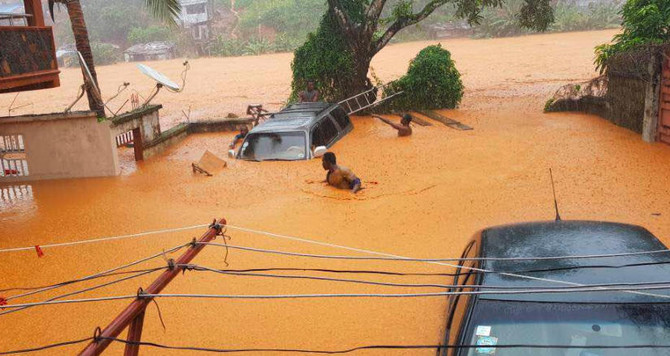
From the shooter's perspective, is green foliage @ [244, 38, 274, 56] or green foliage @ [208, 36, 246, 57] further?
green foliage @ [208, 36, 246, 57]

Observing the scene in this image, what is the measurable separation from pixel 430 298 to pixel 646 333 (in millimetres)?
3186

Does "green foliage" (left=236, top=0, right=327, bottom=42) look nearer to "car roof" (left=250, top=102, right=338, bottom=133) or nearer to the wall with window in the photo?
"car roof" (left=250, top=102, right=338, bottom=133)

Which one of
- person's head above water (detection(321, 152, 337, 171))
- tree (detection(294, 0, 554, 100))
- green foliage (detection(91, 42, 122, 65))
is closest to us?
person's head above water (detection(321, 152, 337, 171))

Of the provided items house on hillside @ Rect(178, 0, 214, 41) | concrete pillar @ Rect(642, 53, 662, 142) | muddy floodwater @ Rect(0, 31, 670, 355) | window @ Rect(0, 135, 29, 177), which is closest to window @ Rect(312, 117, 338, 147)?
muddy floodwater @ Rect(0, 31, 670, 355)

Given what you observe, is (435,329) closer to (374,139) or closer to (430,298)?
(430,298)

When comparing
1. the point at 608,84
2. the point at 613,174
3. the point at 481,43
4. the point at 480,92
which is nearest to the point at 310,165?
the point at 613,174

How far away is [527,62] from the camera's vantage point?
111 ft

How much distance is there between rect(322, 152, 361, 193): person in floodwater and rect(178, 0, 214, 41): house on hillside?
5207 centimetres

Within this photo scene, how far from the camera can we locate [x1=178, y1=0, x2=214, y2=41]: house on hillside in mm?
59688

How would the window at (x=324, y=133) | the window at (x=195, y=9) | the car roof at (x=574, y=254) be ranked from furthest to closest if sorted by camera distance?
1. the window at (x=195, y=9)
2. the window at (x=324, y=133)
3. the car roof at (x=574, y=254)

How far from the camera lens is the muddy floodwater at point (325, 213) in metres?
6.25

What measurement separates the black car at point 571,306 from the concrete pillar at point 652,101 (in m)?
10.1

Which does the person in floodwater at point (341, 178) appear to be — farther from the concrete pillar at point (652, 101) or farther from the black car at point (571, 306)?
the concrete pillar at point (652, 101)

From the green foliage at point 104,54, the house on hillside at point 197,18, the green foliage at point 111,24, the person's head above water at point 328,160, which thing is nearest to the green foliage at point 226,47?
the house on hillside at point 197,18
